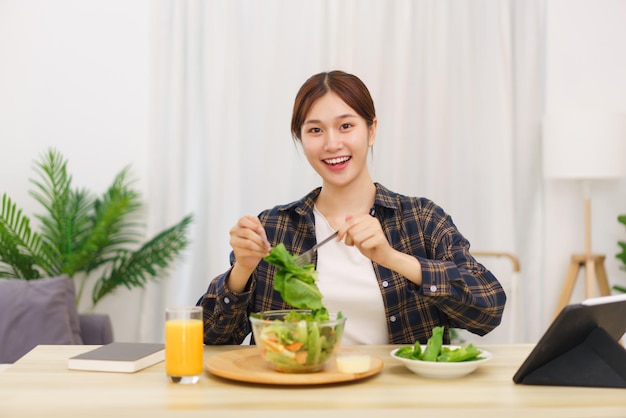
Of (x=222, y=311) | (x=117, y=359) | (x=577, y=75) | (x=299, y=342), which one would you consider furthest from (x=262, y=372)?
(x=577, y=75)

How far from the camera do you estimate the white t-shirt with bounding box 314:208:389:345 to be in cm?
214

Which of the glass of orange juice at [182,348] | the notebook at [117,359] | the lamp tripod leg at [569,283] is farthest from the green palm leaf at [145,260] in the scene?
the glass of orange juice at [182,348]

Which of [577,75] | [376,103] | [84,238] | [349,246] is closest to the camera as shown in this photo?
[349,246]

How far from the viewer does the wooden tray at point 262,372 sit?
4.78ft

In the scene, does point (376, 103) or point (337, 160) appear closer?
point (337, 160)

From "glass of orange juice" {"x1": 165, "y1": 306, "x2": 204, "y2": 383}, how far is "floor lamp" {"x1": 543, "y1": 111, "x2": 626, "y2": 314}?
2.83 metres

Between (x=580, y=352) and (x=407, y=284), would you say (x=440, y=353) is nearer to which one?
(x=580, y=352)

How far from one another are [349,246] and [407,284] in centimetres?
23

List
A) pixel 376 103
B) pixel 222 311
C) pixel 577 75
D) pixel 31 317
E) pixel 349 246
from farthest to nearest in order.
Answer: pixel 577 75
pixel 376 103
pixel 31 317
pixel 349 246
pixel 222 311

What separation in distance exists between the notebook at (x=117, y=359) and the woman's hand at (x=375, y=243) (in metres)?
0.49

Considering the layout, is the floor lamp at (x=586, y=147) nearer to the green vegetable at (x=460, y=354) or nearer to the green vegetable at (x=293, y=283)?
the green vegetable at (x=460, y=354)

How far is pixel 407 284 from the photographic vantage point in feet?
6.54

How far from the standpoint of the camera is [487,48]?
422 cm

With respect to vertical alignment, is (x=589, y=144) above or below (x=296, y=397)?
above
